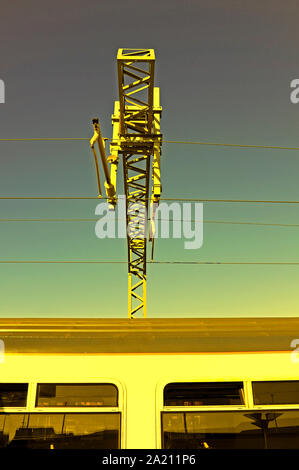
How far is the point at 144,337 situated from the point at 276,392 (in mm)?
1409

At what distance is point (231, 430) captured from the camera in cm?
314

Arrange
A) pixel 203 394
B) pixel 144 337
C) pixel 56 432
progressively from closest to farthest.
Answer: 1. pixel 56 432
2. pixel 203 394
3. pixel 144 337

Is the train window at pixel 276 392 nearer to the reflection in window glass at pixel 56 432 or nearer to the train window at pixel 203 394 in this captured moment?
the train window at pixel 203 394

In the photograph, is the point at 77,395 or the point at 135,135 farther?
the point at 135,135

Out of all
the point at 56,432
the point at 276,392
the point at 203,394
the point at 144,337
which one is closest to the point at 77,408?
the point at 56,432

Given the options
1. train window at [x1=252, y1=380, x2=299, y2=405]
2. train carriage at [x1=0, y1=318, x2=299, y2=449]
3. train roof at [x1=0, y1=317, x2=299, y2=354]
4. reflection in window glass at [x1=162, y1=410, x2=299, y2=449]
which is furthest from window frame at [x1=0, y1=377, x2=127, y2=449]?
train window at [x1=252, y1=380, x2=299, y2=405]

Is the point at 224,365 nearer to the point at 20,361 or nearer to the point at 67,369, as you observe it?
the point at 67,369

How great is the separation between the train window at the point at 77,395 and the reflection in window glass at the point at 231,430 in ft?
1.88

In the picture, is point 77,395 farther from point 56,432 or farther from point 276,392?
point 276,392

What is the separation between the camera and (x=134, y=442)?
3.07 m

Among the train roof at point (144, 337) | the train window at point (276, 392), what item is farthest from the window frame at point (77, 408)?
the train window at point (276, 392)

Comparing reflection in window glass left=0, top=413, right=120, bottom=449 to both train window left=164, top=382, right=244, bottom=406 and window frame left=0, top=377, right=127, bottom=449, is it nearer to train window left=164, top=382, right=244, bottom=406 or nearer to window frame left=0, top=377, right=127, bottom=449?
window frame left=0, top=377, right=127, bottom=449

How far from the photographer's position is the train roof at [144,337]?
3.37 m
